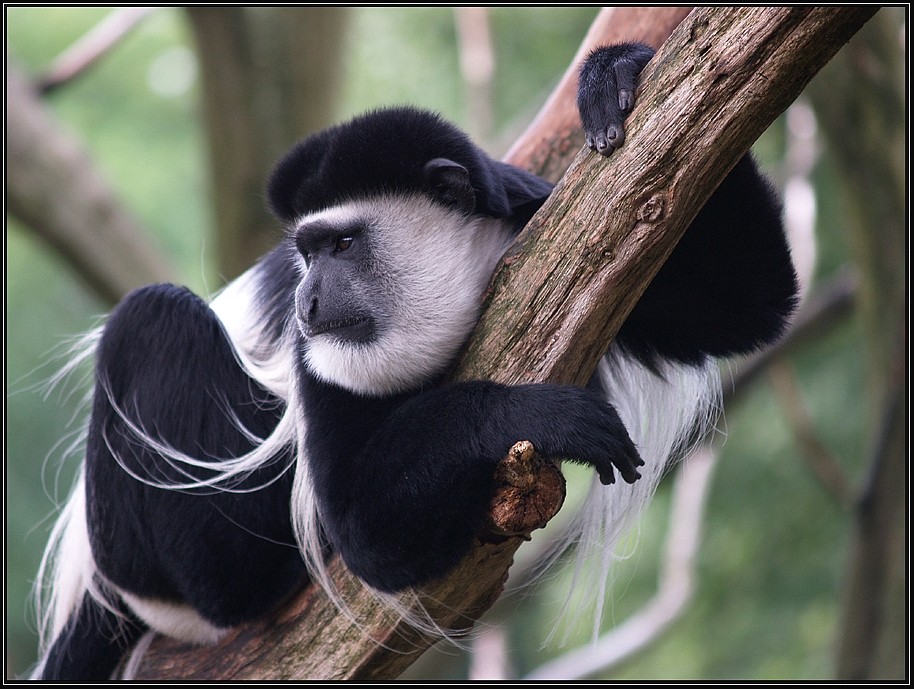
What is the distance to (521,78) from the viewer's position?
4.07 metres

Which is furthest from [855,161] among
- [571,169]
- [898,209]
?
[571,169]

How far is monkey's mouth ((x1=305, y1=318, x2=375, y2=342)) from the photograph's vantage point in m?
1.14

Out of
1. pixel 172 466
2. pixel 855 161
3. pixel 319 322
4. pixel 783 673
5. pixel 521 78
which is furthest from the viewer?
pixel 521 78

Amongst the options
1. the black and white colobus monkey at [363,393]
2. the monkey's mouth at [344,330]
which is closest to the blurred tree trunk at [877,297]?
the black and white colobus monkey at [363,393]

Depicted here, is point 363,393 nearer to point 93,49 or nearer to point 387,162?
point 387,162

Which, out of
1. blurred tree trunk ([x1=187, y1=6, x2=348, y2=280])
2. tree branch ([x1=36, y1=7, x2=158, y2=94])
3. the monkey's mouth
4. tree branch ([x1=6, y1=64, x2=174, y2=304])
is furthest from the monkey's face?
tree branch ([x1=36, y1=7, x2=158, y2=94])

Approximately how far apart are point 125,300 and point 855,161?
1743mm

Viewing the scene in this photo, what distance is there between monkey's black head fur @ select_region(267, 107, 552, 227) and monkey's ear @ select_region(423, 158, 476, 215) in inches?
0.5

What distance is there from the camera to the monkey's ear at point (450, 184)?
1168 mm

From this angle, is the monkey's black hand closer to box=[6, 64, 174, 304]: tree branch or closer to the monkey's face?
the monkey's face

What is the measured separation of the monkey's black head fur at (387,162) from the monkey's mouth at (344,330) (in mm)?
177

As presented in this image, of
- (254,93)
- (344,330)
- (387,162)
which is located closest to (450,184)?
(387,162)

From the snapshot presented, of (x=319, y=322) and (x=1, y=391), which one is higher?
(x=319, y=322)

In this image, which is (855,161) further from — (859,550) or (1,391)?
(1,391)
